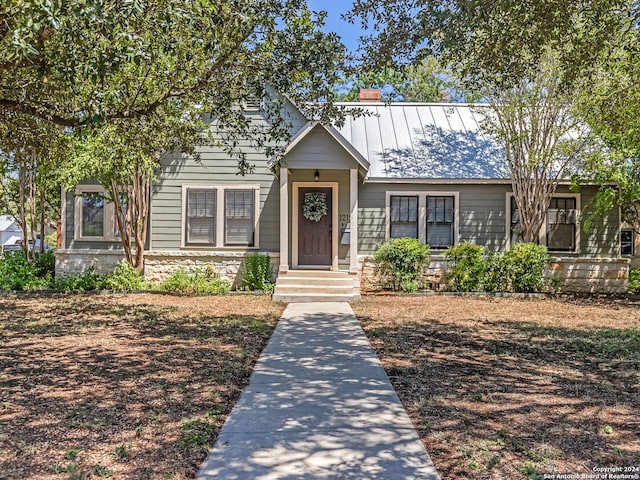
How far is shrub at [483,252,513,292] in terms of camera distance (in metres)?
11.9

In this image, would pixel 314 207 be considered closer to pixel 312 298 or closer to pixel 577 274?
pixel 312 298

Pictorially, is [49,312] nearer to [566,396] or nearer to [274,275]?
[274,275]

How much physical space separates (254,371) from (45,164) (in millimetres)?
8411

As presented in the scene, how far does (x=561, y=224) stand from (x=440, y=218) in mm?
3156

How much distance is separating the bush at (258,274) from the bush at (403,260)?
2.69 m

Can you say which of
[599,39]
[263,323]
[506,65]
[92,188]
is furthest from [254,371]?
[92,188]

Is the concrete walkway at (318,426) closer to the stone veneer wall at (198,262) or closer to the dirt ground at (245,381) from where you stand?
the dirt ground at (245,381)

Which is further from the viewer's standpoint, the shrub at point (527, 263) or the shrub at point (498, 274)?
the shrub at point (498, 274)

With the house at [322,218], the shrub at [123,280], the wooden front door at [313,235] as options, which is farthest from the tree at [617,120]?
the shrub at [123,280]

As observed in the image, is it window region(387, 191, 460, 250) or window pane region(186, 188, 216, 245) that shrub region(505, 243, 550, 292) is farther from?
window pane region(186, 188, 216, 245)

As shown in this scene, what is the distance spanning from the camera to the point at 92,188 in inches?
503

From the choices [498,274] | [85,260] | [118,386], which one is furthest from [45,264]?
[498,274]

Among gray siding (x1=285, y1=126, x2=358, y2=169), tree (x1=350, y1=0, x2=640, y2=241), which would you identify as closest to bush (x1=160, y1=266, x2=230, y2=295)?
gray siding (x1=285, y1=126, x2=358, y2=169)

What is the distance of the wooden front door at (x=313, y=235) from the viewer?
12609 mm
